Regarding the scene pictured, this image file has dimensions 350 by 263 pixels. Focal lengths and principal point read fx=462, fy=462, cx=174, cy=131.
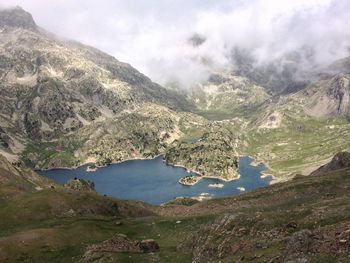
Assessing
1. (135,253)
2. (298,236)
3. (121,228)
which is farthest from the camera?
(121,228)

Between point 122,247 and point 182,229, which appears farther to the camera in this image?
point 182,229

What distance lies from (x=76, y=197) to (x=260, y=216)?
2831 inches

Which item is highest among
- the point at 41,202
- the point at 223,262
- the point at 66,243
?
the point at 41,202

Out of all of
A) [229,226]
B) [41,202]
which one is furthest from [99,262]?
[41,202]

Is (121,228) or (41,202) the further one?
(41,202)

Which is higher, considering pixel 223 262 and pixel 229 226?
pixel 229 226

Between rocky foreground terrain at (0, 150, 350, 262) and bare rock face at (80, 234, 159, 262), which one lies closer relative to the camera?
rocky foreground terrain at (0, 150, 350, 262)

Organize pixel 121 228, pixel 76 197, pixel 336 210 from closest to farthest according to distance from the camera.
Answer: pixel 336 210, pixel 121 228, pixel 76 197

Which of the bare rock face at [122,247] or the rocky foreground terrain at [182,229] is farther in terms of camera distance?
the bare rock face at [122,247]

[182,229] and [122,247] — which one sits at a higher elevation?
[182,229]

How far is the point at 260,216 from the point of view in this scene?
65.3 metres

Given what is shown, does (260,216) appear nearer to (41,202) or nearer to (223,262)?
(223,262)

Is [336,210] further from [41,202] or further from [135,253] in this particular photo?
[41,202]

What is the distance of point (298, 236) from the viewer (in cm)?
4762
